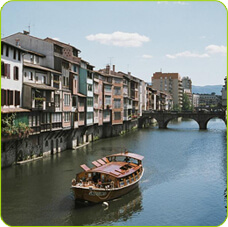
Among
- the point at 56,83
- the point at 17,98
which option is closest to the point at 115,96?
the point at 56,83

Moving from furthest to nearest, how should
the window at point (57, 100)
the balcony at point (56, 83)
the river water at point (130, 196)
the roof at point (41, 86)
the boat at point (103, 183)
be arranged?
the balcony at point (56, 83) < the window at point (57, 100) < the roof at point (41, 86) < the boat at point (103, 183) < the river water at point (130, 196)

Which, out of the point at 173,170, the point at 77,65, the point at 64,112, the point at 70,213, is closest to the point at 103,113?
the point at 77,65

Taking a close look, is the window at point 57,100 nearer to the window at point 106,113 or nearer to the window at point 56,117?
the window at point 56,117

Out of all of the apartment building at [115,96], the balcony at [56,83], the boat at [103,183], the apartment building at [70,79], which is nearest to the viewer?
the boat at [103,183]

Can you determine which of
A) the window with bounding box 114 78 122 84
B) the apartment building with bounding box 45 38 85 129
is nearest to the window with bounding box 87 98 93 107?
the apartment building with bounding box 45 38 85 129

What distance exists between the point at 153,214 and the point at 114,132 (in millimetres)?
59893

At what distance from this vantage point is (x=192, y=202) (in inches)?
1347

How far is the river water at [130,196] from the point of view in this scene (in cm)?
2947

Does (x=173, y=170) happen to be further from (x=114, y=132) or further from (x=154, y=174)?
(x=114, y=132)

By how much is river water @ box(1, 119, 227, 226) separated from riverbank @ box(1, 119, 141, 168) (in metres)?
1.46

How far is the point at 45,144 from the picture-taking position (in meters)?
53.6

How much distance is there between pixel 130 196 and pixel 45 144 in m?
22.0

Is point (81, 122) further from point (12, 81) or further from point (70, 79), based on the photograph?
point (12, 81)

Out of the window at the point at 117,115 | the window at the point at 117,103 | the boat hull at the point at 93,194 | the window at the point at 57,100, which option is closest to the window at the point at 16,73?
the window at the point at 57,100
